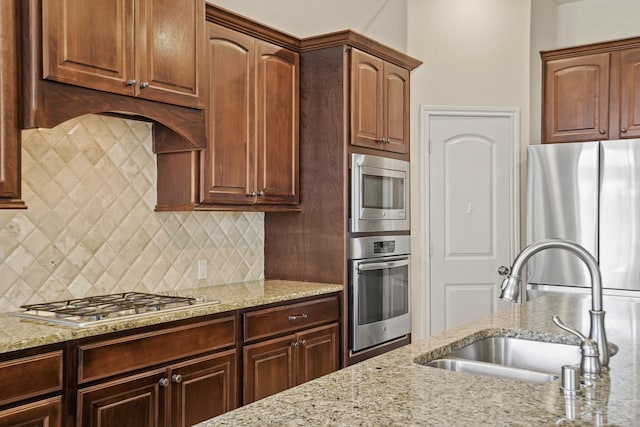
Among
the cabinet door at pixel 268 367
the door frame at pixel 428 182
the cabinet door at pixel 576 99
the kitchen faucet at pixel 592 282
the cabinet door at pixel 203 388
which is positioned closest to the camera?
the kitchen faucet at pixel 592 282

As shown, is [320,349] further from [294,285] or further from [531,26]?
[531,26]

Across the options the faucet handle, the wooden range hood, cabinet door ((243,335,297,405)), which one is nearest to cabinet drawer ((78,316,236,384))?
cabinet door ((243,335,297,405))

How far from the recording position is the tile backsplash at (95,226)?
2592 mm

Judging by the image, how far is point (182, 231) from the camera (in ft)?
11.0

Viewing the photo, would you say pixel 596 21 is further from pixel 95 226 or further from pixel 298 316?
pixel 95 226

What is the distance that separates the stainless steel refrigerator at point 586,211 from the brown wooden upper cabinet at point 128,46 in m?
2.65

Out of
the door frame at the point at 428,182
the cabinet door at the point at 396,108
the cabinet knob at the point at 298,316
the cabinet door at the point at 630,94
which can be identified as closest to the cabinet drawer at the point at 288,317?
the cabinet knob at the point at 298,316

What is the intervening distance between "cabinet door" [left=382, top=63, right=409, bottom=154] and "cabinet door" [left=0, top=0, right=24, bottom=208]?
7.47 feet

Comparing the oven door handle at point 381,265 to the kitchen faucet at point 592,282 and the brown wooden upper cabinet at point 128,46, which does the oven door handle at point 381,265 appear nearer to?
the brown wooden upper cabinet at point 128,46

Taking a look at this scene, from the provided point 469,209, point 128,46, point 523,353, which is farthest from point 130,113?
point 469,209

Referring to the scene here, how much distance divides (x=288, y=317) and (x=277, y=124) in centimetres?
114

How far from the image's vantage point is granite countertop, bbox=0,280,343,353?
6.59 ft

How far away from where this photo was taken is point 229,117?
3.25m

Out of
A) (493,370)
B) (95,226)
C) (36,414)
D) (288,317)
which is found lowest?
(36,414)
